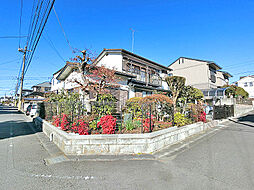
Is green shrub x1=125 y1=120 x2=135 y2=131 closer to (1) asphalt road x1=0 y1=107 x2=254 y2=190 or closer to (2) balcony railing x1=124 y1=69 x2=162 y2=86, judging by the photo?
(1) asphalt road x1=0 y1=107 x2=254 y2=190

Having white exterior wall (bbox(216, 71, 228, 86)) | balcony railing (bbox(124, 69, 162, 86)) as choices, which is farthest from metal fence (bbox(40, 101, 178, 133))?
white exterior wall (bbox(216, 71, 228, 86))

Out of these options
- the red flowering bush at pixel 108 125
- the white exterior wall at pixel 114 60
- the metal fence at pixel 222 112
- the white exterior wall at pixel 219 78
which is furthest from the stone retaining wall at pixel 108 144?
the white exterior wall at pixel 219 78

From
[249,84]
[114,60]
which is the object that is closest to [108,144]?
[114,60]

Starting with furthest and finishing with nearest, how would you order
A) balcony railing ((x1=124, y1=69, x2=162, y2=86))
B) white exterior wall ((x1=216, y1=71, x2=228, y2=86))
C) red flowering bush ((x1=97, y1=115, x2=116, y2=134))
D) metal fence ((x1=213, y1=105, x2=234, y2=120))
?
white exterior wall ((x1=216, y1=71, x2=228, y2=86))
balcony railing ((x1=124, y1=69, x2=162, y2=86))
metal fence ((x1=213, y1=105, x2=234, y2=120))
red flowering bush ((x1=97, y1=115, x2=116, y2=134))

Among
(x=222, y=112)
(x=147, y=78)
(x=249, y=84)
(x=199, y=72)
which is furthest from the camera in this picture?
(x=249, y=84)

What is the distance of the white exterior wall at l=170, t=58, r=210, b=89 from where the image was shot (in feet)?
78.6

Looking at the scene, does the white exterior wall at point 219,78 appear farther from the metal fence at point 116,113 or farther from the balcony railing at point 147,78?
the metal fence at point 116,113

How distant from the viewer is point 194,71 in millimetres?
25234

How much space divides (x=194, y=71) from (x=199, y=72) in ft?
2.93

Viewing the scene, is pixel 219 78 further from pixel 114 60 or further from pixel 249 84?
pixel 114 60

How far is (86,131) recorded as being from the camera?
462 centimetres

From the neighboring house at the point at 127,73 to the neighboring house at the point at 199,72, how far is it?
951 cm

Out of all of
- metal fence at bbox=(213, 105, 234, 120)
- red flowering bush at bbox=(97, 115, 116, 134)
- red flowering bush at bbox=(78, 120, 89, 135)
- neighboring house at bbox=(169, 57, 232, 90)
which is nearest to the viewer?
red flowering bush at bbox=(78, 120, 89, 135)

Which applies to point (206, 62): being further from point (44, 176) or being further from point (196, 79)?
point (44, 176)
